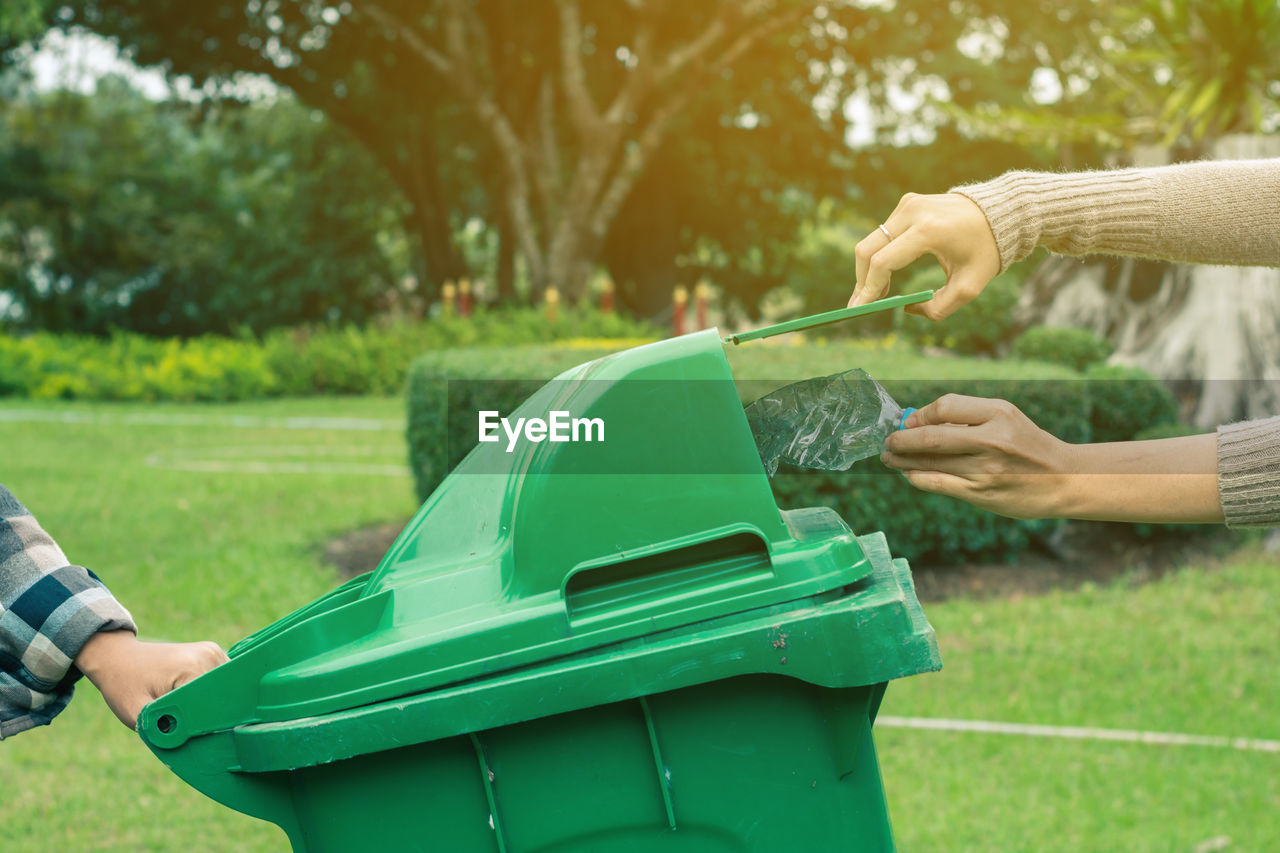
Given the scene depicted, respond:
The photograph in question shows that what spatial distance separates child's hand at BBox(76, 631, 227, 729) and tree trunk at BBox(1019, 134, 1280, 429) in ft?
21.4

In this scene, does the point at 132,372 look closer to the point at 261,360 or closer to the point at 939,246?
the point at 261,360

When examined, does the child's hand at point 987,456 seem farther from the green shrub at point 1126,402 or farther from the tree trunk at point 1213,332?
the tree trunk at point 1213,332

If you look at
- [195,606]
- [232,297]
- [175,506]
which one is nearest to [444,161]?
[232,297]

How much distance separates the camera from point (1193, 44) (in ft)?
26.0

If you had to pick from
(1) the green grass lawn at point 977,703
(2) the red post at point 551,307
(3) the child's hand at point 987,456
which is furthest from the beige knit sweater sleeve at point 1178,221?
(2) the red post at point 551,307

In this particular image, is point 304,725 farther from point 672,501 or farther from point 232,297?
point 232,297

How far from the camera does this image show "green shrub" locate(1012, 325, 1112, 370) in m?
7.64

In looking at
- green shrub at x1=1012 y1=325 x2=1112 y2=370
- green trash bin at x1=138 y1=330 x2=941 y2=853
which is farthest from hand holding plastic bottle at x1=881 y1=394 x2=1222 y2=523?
green shrub at x1=1012 y1=325 x2=1112 y2=370

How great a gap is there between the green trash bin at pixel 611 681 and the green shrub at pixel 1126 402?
18.0 ft

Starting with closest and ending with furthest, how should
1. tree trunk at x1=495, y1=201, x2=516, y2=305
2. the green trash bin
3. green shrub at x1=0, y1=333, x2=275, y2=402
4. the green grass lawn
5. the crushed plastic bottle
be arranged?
the green trash bin, the crushed plastic bottle, the green grass lawn, green shrub at x1=0, y1=333, x2=275, y2=402, tree trunk at x1=495, y1=201, x2=516, y2=305

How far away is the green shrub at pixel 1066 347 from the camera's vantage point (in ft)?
25.1

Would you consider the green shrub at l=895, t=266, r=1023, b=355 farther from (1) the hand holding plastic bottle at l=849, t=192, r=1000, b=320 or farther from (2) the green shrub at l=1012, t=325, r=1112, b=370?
(1) the hand holding plastic bottle at l=849, t=192, r=1000, b=320

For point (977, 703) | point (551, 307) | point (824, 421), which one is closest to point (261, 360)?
point (551, 307)

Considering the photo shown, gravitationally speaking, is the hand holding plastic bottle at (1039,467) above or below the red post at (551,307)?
above
